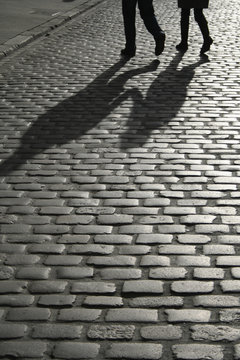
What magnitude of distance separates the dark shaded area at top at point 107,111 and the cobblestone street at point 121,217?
0.9 inches

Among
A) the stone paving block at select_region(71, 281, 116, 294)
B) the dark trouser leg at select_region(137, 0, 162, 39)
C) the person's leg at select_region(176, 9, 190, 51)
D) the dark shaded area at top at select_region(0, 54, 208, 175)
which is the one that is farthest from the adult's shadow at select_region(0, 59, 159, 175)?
the stone paving block at select_region(71, 281, 116, 294)

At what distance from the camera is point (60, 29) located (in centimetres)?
1546

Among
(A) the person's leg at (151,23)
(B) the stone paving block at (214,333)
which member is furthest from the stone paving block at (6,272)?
(A) the person's leg at (151,23)

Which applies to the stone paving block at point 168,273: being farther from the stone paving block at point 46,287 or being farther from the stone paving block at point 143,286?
the stone paving block at point 46,287

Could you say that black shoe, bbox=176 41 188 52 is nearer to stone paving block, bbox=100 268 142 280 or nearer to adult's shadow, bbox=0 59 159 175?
adult's shadow, bbox=0 59 159 175

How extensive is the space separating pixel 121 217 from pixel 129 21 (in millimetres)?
7122

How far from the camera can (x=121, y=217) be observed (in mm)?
4773

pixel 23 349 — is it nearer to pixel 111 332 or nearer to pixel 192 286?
pixel 111 332

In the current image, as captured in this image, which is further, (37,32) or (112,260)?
(37,32)

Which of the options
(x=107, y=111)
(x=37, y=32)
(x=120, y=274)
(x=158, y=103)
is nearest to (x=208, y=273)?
(x=120, y=274)

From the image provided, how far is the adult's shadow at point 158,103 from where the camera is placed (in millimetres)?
6935

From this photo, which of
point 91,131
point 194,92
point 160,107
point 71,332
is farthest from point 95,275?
point 194,92

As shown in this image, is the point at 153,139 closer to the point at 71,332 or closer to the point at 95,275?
the point at 95,275

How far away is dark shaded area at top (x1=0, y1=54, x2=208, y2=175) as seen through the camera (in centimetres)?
668
